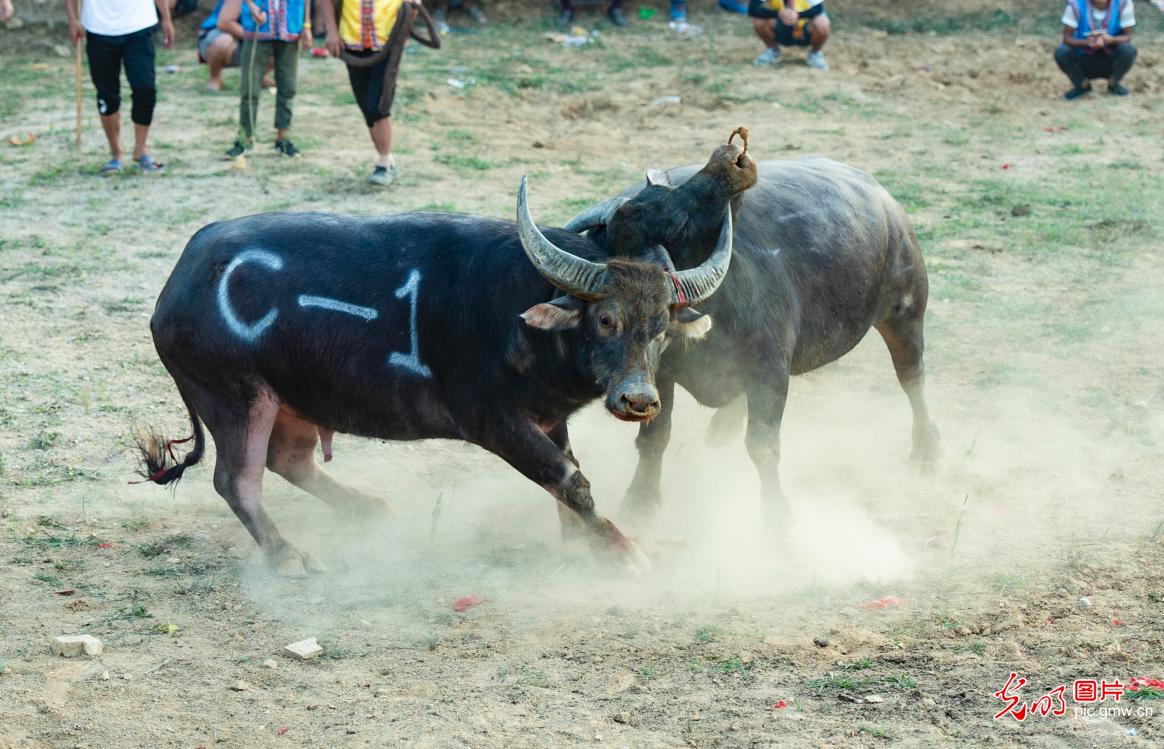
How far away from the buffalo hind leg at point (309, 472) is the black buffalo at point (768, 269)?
3.66ft

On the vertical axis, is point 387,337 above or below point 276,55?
above

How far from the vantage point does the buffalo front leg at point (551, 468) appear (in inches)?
194

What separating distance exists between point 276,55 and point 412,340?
21.6ft

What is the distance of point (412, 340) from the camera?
5.03 metres

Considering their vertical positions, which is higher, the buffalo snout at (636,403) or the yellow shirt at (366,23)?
the yellow shirt at (366,23)

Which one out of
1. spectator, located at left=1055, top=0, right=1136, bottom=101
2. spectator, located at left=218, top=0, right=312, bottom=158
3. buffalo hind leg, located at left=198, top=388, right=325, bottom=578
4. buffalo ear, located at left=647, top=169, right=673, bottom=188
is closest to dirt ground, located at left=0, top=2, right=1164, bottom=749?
buffalo hind leg, located at left=198, top=388, right=325, bottom=578

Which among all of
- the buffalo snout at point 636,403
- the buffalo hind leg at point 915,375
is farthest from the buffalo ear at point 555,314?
the buffalo hind leg at point 915,375

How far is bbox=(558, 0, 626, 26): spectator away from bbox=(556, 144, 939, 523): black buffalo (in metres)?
11.9

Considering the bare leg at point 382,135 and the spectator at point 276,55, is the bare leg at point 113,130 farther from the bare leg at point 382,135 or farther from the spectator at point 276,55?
the bare leg at point 382,135

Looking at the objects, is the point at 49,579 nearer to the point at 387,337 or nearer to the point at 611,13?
the point at 387,337

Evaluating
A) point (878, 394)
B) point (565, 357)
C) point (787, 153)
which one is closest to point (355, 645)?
point (565, 357)

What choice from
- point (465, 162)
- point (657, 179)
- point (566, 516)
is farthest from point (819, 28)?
point (566, 516)

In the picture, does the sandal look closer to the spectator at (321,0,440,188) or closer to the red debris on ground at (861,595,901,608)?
the spectator at (321,0,440,188)

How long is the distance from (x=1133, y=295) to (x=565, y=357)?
15.6 ft
